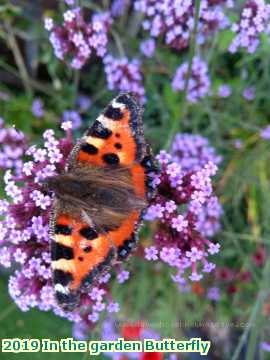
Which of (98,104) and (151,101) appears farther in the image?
(98,104)

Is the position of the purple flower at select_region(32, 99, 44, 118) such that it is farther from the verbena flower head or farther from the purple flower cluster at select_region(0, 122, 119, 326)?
the verbena flower head

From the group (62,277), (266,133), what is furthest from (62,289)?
(266,133)

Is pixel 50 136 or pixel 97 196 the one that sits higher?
pixel 50 136

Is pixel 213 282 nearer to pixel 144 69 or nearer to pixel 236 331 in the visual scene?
pixel 236 331

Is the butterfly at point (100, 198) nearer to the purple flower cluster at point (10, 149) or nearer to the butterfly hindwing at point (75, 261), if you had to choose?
the butterfly hindwing at point (75, 261)

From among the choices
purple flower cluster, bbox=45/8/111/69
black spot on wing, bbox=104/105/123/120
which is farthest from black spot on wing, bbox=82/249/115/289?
purple flower cluster, bbox=45/8/111/69

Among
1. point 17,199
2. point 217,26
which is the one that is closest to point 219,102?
point 217,26
